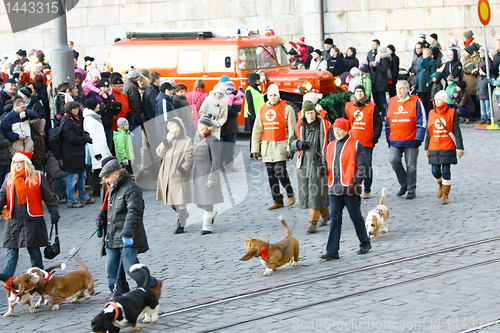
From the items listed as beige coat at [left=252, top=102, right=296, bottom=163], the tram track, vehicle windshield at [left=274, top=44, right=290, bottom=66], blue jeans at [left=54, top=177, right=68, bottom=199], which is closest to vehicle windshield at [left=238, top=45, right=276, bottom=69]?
vehicle windshield at [left=274, top=44, right=290, bottom=66]

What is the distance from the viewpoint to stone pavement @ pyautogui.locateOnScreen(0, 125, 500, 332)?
657cm

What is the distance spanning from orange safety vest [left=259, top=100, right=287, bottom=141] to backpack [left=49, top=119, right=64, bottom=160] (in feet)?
11.4

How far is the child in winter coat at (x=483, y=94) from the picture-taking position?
1798 cm

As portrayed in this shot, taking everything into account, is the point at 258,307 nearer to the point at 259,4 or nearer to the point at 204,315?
the point at 204,315

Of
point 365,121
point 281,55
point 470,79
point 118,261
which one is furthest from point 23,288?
point 470,79

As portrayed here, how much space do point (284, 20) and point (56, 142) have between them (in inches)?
588

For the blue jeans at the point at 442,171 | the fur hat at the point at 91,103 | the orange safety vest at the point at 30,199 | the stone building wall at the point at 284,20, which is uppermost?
the stone building wall at the point at 284,20

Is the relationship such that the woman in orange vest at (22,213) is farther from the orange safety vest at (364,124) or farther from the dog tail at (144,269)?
the orange safety vest at (364,124)

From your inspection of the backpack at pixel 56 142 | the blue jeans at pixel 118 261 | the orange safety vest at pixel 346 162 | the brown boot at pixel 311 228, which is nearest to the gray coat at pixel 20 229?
the blue jeans at pixel 118 261

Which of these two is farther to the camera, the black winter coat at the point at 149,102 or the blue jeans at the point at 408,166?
the black winter coat at the point at 149,102

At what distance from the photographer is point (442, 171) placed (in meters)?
11.5

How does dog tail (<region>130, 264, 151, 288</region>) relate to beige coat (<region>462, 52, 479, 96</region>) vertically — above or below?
below

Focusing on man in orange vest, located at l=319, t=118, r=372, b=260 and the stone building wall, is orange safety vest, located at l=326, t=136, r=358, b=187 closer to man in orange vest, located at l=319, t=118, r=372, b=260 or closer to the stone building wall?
man in orange vest, located at l=319, t=118, r=372, b=260

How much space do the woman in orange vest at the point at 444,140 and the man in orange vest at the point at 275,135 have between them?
227cm
